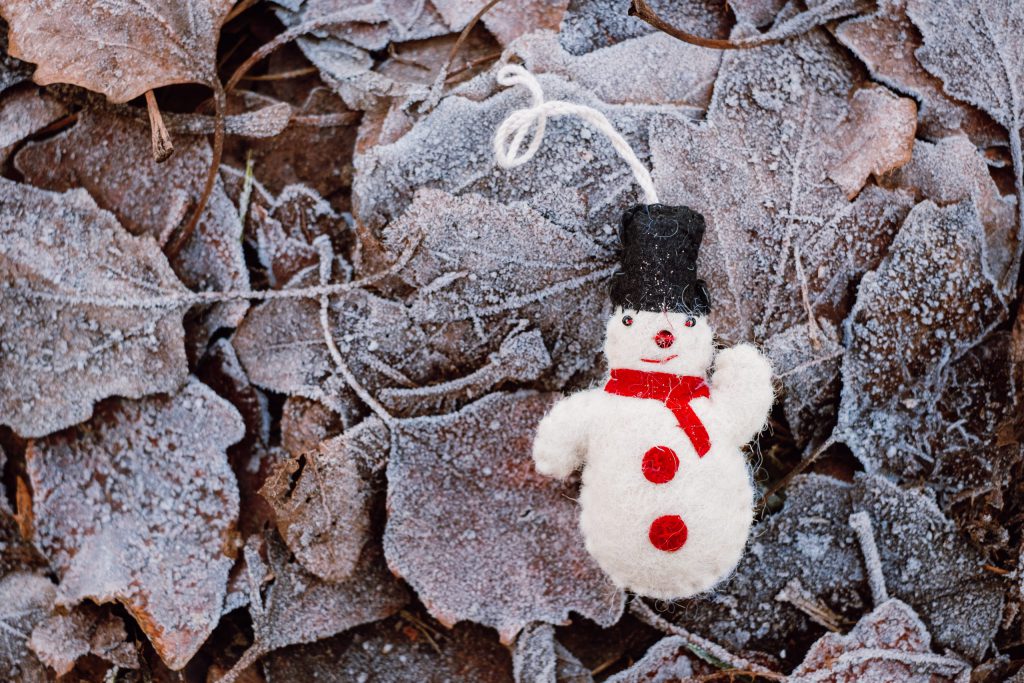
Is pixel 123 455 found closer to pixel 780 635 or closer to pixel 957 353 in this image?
pixel 780 635

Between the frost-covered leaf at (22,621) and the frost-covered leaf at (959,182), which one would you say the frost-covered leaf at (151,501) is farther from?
the frost-covered leaf at (959,182)

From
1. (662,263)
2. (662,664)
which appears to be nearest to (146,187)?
(662,263)

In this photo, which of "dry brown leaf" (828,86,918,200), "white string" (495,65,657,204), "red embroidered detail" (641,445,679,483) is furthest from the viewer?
"dry brown leaf" (828,86,918,200)

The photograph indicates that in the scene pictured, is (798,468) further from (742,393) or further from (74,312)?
(74,312)

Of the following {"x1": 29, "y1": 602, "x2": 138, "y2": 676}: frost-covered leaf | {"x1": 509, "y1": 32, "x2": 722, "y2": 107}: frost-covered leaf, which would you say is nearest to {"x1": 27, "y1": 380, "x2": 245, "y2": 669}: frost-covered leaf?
{"x1": 29, "y1": 602, "x2": 138, "y2": 676}: frost-covered leaf

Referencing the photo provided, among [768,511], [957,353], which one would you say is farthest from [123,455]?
[957,353]

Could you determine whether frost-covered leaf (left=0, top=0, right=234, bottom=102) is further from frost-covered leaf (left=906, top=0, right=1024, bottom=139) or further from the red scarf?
frost-covered leaf (left=906, top=0, right=1024, bottom=139)

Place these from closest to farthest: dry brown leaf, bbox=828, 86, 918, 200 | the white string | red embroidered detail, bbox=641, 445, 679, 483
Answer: red embroidered detail, bbox=641, 445, 679, 483 → the white string → dry brown leaf, bbox=828, 86, 918, 200

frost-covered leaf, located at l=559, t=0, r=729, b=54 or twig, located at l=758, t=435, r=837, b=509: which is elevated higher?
frost-covered leaf, located at l=559, t=0, r=729, b=54
